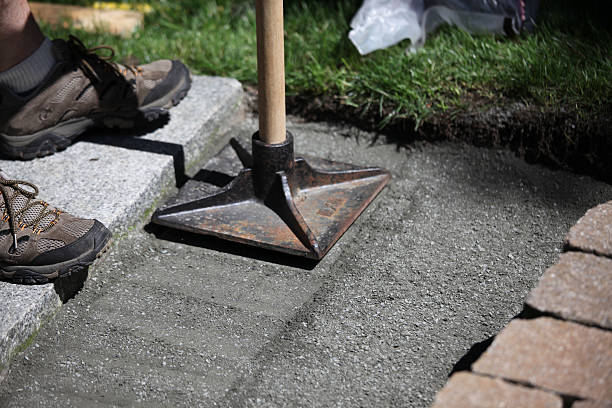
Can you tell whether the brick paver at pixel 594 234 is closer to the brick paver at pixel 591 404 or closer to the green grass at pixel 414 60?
the brick paver at pixel 591 404

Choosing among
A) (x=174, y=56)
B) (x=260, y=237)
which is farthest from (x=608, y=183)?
(x=174, y=56)

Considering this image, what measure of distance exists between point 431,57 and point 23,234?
185 centimetres

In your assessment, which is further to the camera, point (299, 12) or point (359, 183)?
point (299, 12)

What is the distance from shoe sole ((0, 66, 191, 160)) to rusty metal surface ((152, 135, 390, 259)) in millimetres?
383

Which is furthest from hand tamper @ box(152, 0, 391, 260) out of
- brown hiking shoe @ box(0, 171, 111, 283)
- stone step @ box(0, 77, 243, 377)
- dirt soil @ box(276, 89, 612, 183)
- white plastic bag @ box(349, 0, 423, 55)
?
white plastic bag @ box(349, 0, 423, 55)

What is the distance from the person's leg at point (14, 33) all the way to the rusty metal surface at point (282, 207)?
2.47 ft

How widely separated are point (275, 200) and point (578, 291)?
3.58ft

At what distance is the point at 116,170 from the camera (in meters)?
2.46

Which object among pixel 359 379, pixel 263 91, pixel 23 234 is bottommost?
pixel 359 379

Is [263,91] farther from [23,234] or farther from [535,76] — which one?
[535,76]

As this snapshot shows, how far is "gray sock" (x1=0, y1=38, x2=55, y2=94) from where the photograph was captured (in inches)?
92.9

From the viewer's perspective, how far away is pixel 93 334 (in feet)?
6.37

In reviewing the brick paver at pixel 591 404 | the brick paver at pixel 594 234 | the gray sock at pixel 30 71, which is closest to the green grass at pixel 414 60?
the gray sock at pixel 30 71

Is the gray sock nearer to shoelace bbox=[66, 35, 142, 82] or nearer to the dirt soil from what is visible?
shoelace bbox=[66, 35, 142, 82]
